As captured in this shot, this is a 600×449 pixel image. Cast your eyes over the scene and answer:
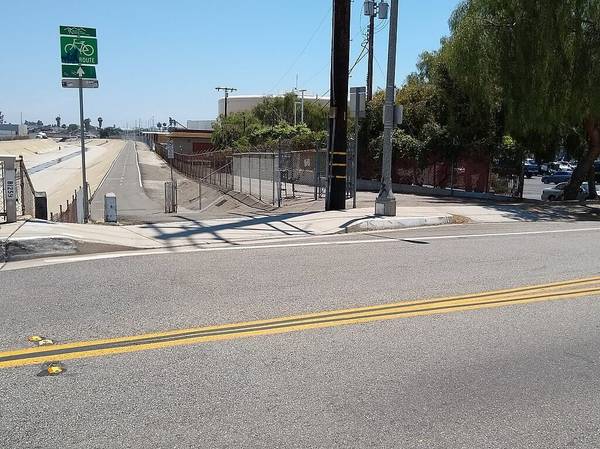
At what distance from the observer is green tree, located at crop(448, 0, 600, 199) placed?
19219mm

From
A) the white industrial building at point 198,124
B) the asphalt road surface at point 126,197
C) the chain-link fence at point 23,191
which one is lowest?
the asphalt road surface at point 126,197

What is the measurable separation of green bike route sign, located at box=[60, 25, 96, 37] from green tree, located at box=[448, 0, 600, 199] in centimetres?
1346

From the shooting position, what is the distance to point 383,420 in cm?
404

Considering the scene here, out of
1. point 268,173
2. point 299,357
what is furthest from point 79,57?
point 268,173

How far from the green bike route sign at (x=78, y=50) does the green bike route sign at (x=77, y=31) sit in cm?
7

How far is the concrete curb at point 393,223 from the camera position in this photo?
13.7m

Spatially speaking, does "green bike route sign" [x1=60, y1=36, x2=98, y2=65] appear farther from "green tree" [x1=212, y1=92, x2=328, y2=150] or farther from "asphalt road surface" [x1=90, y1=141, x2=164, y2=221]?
"green tree" [x1=212, y1=92, x2=328, y2=150]

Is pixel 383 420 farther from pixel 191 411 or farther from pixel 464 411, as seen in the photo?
pixel 191 411

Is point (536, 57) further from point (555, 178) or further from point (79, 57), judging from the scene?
point (555, 178)

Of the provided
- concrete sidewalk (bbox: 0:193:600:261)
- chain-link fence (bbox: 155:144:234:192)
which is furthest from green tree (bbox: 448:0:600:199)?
chain-link fence (bbox: 155:144:234:192)

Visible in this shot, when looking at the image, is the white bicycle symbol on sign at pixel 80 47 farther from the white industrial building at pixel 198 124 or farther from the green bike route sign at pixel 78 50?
the white industrial building at pixel 198 124

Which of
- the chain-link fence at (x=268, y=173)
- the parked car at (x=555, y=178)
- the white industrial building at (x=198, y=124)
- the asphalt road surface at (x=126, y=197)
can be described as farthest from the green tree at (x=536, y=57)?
the white industrial building at (x=198, y=124)

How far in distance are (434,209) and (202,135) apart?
103338 mm

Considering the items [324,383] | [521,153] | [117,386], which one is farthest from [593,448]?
[521,153]
